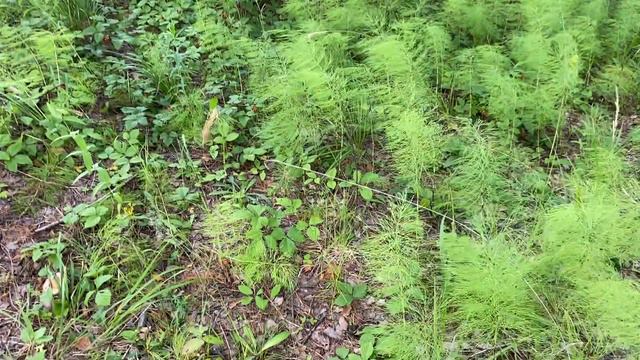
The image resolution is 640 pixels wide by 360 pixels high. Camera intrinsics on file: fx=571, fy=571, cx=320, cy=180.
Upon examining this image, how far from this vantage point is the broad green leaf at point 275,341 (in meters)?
2.41

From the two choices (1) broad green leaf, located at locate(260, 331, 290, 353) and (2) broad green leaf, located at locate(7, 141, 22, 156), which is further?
(2) broad green leaf, located at locate(7, 141, 22, 156)

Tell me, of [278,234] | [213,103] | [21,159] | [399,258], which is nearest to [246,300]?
[278,234]

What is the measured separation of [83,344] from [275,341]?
79 cm

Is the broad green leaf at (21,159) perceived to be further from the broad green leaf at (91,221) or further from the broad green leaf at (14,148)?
the broad green leaf at (91,221)

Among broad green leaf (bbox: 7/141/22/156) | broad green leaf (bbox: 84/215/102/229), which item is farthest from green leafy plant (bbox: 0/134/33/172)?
broad green leaf (bbox: 84/215/102/229)

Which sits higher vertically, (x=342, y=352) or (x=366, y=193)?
(x=366, y=193)

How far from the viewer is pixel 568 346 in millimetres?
2287

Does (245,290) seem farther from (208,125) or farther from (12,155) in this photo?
(12,155)

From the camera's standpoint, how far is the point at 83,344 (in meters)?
2.37

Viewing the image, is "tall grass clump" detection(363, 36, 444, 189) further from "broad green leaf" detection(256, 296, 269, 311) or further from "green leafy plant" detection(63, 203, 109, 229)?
"green leafy plant" detection(63, 203, 109, 229)

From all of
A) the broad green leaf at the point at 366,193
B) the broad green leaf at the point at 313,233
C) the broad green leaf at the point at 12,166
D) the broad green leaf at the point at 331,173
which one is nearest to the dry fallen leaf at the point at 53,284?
the broad green leaf at the point at 12,166

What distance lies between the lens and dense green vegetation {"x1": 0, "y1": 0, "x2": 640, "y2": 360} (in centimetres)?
240

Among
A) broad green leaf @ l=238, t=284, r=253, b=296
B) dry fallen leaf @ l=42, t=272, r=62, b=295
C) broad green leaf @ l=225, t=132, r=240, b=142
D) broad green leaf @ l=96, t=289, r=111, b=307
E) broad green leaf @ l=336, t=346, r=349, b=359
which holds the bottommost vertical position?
broad green leaf @ l=336, t=346, r=349, b=359

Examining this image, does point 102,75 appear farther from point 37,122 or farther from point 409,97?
point 409,97
